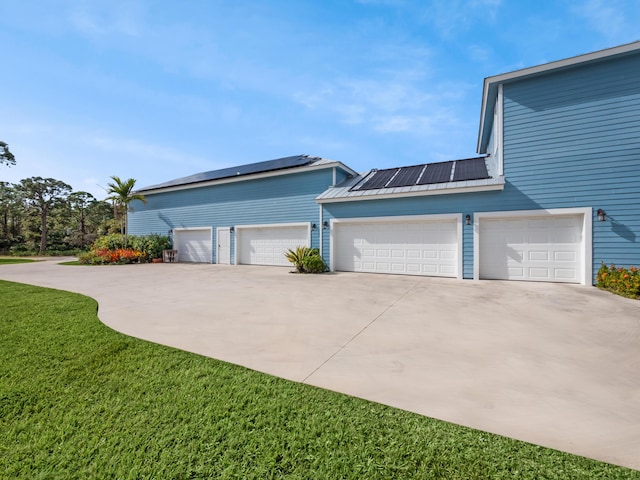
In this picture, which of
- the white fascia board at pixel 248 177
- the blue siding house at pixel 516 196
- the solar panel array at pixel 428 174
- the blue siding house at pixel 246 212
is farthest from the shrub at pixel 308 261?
the white fascia board at pixel 248 177

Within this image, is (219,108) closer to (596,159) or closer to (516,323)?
(516,323)

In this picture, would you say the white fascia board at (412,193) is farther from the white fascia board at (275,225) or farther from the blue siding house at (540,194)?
the white fascia board at (275,225)

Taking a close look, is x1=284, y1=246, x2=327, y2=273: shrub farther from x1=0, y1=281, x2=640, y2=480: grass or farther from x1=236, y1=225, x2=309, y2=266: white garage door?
x1=0, y1=281, x2=640, y2=480: grass

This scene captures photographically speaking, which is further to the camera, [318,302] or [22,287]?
[22,287]

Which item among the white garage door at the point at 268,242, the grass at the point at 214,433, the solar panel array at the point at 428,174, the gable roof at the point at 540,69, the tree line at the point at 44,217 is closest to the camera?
the grass at the point at 214,433

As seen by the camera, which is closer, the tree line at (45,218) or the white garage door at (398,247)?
the white garage door at (398,247)

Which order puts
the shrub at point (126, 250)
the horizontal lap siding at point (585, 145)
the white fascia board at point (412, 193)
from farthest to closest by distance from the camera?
the shrub at point (126, 250) → the white fascia board at point (412, 193) → the horizontal lap siding at point (585, 145)

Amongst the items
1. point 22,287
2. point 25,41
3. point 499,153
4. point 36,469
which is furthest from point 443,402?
point 25,41

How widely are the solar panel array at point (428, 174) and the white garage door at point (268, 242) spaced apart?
3.19m

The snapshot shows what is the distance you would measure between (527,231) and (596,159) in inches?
93.1

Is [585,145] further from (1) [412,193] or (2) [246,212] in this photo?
(2) [246,212]

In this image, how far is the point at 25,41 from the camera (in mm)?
6422

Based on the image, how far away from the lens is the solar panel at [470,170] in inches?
335

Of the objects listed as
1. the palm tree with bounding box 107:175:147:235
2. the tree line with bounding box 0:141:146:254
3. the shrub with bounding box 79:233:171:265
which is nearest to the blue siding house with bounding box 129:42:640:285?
the shrub with bounding box 79:233:171:265
